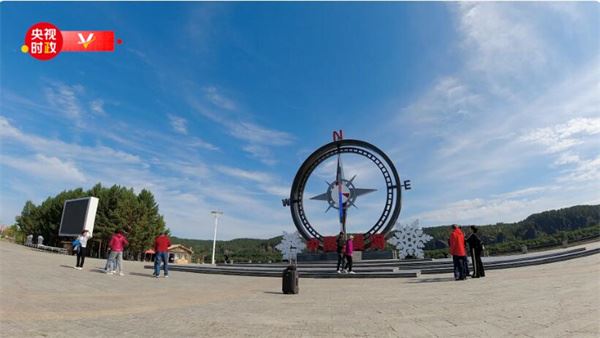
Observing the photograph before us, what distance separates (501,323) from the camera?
445cm

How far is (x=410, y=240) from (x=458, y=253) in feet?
58.4

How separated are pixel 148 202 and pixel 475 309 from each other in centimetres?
6083

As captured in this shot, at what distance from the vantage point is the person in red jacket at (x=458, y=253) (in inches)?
420

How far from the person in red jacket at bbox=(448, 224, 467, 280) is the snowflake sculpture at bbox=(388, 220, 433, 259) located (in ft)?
56.4

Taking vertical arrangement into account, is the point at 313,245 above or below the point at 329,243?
below

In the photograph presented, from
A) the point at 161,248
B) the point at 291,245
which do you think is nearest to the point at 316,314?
the point at 161,248

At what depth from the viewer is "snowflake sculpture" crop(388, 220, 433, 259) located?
90.0 feet

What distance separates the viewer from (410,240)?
1088 inches

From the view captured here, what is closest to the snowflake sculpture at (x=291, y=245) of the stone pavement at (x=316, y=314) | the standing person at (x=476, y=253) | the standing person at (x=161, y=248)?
the standing person at (x=161, y=248)

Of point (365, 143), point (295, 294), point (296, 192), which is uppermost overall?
point (365, 143)

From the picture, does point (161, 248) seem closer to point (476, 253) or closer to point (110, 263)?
point (110, 263)

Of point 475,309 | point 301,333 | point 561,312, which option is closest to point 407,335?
point 301,333

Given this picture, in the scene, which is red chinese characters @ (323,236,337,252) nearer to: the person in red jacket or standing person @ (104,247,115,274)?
standing person @ (104,247,115,274)

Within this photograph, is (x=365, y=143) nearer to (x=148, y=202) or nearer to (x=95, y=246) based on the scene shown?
(x=148, y=202)
